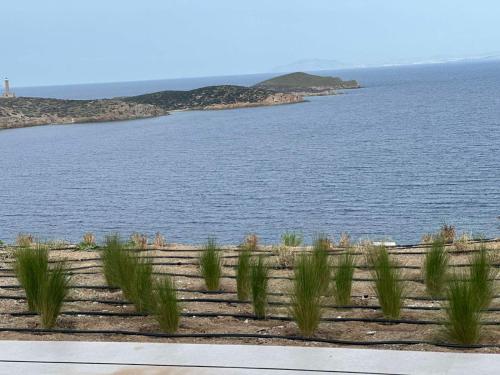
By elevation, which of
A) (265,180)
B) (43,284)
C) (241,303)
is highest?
(43,284)

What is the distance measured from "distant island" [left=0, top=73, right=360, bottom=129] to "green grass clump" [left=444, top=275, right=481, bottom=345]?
238 ft

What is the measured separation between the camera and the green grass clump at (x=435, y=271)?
19.8 feet

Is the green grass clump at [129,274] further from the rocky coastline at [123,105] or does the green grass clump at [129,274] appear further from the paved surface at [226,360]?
the rocky coastline at [123,105]

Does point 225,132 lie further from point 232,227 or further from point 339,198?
point 232,227

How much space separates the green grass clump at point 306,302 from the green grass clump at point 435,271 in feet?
5.03

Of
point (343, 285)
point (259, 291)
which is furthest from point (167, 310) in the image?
point (343, 285)

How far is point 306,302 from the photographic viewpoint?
4664 millimetres

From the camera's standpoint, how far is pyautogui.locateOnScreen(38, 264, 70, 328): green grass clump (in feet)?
16.5

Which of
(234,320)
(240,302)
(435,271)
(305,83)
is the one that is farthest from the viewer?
(305,83)

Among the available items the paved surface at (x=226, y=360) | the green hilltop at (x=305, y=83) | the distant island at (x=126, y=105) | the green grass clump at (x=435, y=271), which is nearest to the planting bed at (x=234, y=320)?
the green grass clump at (x=435, y=271)

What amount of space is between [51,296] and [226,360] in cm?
163

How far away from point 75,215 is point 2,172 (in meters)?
16.2

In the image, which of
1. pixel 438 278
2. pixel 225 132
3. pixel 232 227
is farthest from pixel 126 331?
pixel 225 132

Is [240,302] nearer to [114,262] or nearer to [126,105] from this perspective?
[114,262]
